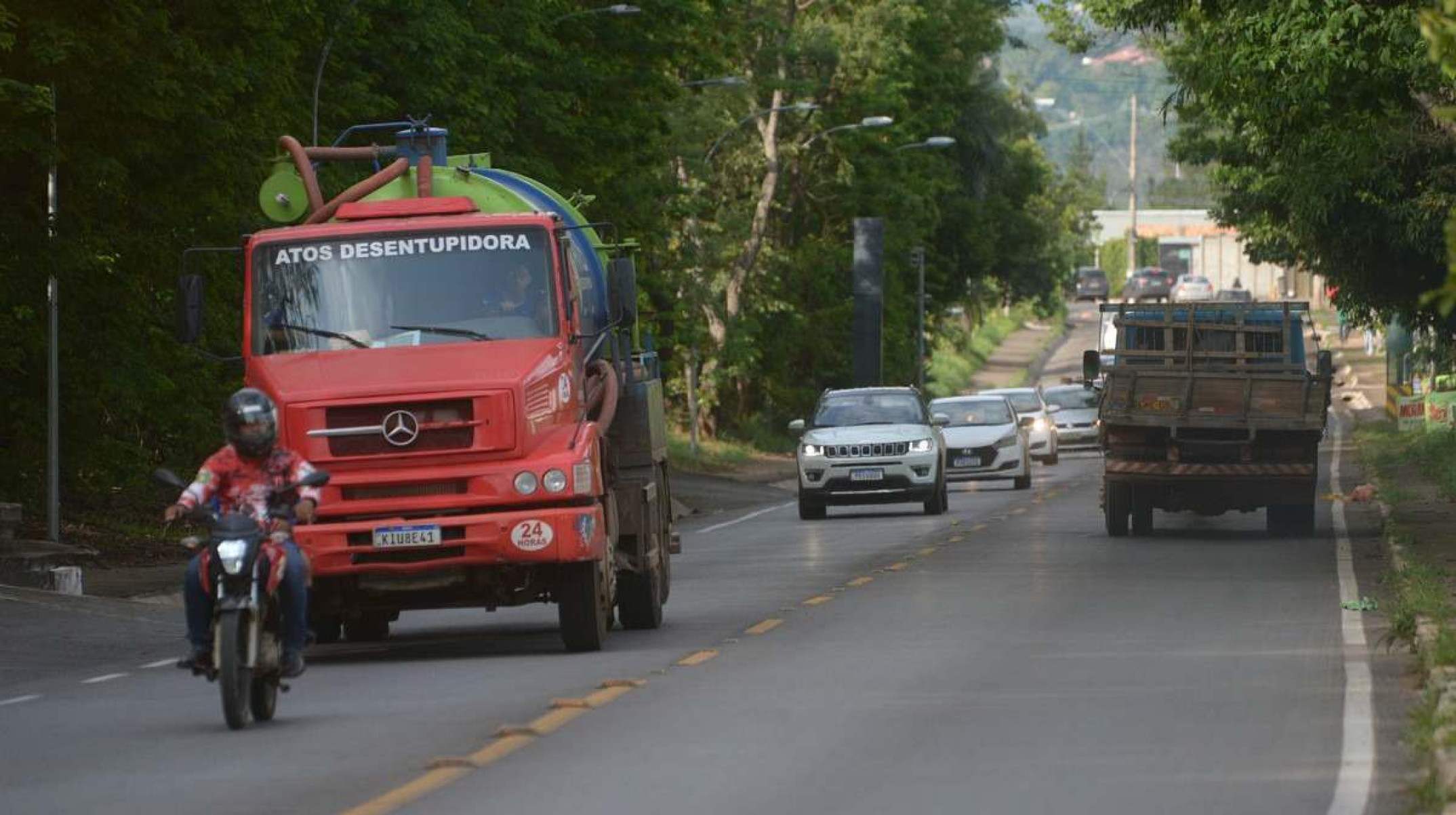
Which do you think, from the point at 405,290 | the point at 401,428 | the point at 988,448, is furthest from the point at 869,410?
the point at 401,428

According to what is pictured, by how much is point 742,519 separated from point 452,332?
76.4ft

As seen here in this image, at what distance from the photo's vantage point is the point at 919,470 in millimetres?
37875

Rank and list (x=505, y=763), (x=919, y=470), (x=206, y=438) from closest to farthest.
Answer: (x=505, y=763) → (x=206, y=438) → (x=919, y=470)

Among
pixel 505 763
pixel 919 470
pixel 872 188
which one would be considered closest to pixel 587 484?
pixel 505 763

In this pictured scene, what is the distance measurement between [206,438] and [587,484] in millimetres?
17066

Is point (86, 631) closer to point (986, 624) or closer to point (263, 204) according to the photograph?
point (263, 204)

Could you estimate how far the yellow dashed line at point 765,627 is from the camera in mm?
19406

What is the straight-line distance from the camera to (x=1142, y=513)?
3173cm

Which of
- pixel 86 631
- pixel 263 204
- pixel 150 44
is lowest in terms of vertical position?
pixel 86 631

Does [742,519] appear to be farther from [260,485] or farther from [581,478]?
[260,485]

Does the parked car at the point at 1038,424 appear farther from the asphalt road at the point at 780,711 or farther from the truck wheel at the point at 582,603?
the truck wheel at the point at 582,603

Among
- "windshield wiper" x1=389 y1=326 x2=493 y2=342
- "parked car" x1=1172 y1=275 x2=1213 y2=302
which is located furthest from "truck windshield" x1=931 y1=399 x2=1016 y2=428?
"parked car" x1=1172 y1=275 x2=1213 y2=302

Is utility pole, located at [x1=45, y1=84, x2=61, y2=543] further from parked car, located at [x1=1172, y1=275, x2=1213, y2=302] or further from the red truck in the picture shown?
parked car, located at [x1=1172, y1=275, x2=1213, y2=302]

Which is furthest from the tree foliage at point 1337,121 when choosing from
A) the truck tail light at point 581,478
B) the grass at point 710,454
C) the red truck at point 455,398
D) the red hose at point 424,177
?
the grass at point 710,454
